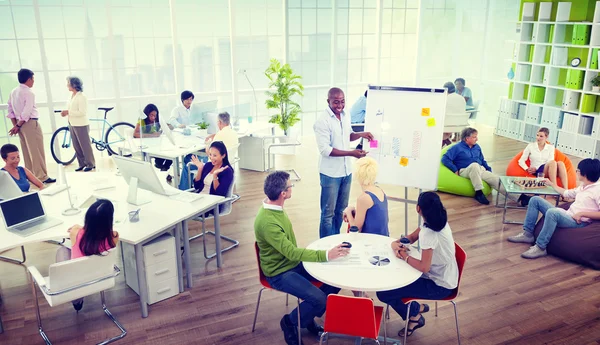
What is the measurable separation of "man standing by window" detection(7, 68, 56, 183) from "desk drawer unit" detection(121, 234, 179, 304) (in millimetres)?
3761

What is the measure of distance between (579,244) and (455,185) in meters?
2.19

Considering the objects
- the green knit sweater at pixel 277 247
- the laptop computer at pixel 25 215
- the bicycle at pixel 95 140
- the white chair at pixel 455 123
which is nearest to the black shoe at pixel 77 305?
the laptop computer at pixel 25 215

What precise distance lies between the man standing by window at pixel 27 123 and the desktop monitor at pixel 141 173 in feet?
10.8

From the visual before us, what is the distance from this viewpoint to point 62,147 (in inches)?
327

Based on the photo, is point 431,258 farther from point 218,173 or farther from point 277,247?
Result: point 218,173

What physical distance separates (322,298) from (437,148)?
85.3 inches

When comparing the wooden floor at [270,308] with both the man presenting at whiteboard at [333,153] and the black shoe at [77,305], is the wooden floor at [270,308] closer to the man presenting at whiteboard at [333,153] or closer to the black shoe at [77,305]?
the black shoe at [77,305]

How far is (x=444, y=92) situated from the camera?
478 centimetres

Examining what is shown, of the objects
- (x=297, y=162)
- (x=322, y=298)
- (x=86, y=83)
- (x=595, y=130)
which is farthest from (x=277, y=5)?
(x=322, y=298)

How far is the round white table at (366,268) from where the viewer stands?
320 cm

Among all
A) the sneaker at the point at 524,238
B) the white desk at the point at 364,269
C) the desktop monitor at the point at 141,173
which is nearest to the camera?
the white desk at the point at 364,269

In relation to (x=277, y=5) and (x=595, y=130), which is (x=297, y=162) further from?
(x=595, y=130)

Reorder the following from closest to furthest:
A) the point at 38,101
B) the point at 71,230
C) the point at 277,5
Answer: the point at 71,230 → the point at 38,101 → the point at 277,5

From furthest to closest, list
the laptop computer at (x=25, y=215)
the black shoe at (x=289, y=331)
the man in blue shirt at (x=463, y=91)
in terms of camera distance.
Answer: the man in blue shirt at (x=463, y=91), the laptop computer at (x=25, y=215), the black shoe at (x=289, y=331)
